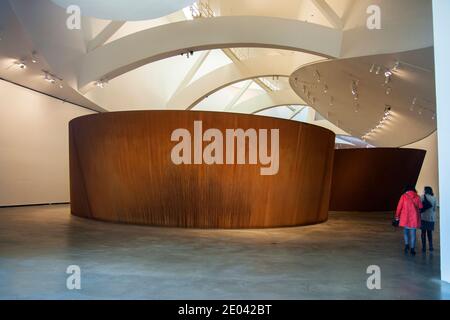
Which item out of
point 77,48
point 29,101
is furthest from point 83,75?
point 29,101

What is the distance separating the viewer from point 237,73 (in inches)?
846

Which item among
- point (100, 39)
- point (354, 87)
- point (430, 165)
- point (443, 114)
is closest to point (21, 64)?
point (100, 39)

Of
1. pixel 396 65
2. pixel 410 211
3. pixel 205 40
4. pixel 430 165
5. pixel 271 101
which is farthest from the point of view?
pixel 271 101

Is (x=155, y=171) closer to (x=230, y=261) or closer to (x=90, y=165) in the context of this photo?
(x=90, y=165)

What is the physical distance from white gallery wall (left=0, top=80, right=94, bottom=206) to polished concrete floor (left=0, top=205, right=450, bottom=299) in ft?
21.4

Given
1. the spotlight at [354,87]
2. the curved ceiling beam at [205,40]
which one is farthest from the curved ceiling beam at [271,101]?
the curved ceiling beam at [205,40]

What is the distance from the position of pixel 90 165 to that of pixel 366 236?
8362 mm

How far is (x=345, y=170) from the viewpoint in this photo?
59.8 feet

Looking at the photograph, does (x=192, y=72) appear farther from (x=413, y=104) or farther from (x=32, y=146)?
(x=413, y=104)

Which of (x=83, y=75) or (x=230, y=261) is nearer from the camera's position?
(x=230, y=261)

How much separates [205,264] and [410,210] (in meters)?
4.09

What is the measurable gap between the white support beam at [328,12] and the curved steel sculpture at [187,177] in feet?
12.3

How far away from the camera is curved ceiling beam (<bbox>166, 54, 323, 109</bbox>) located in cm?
2014
